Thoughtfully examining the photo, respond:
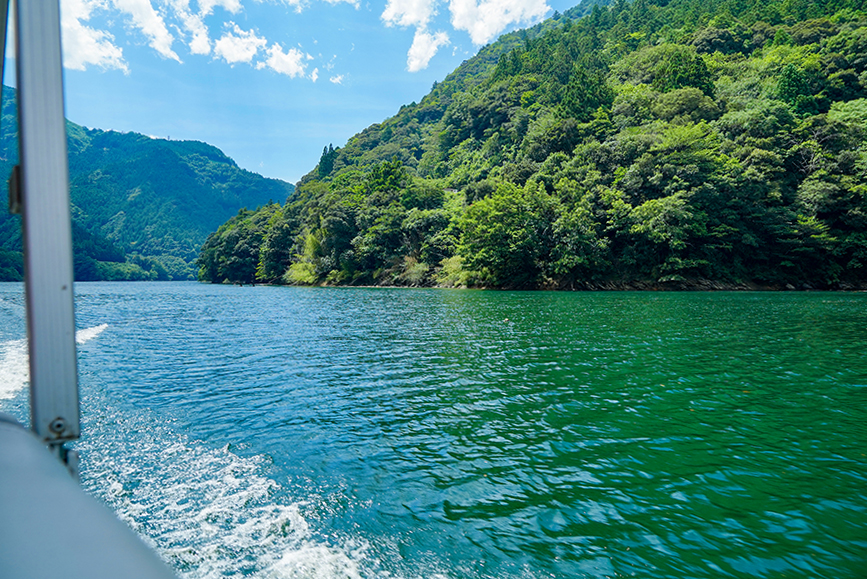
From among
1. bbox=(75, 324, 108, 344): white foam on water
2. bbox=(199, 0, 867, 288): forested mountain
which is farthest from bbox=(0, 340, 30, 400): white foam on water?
bbox=(199, 0, 867, 288): forested mountain

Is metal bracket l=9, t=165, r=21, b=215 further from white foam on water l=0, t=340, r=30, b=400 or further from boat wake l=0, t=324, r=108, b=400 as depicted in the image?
white foam on water l=0, t=340, r=30, b=400

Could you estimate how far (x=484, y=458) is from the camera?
6.93 meters

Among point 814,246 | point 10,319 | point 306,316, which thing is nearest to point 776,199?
point 814,246

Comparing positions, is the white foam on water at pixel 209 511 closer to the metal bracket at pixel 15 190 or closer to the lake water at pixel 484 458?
the lake water at pixel 484 458

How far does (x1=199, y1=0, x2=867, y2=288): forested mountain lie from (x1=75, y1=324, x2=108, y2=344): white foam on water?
124 feet

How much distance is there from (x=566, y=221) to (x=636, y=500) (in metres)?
45.7

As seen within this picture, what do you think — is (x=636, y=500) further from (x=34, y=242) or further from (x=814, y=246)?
(x=814, y=246)

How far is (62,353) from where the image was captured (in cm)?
162

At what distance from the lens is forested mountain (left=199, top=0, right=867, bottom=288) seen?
47.2m

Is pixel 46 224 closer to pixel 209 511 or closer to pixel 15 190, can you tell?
pixel 15 190

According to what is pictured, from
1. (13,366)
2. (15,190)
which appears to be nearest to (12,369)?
(13,366)

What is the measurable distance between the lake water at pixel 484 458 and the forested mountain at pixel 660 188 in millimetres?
36125

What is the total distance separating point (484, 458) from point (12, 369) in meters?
13.8

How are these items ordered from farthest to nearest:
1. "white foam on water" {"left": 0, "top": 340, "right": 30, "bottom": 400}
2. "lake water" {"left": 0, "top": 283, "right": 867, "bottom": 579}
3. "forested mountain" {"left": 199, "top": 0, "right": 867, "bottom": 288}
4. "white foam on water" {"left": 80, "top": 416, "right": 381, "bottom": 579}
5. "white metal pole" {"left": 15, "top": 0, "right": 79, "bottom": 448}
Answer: "forested mountain" {"left": 199, "top": 0, "right": 867, "bottom": 288} < "white foam on water" {"left": 0, "top": 340, "right": 30, "bottom": 400} < "lake water" {"left": 0, "top": 283, "right": 867, "bottom": 579} < "white foam on water" {"left": 80, "top": 416, "right": 381, "bottom": 579} < "white metal pole" {"left": 15, "top": 0, "right": 79, "bottom": 448}
